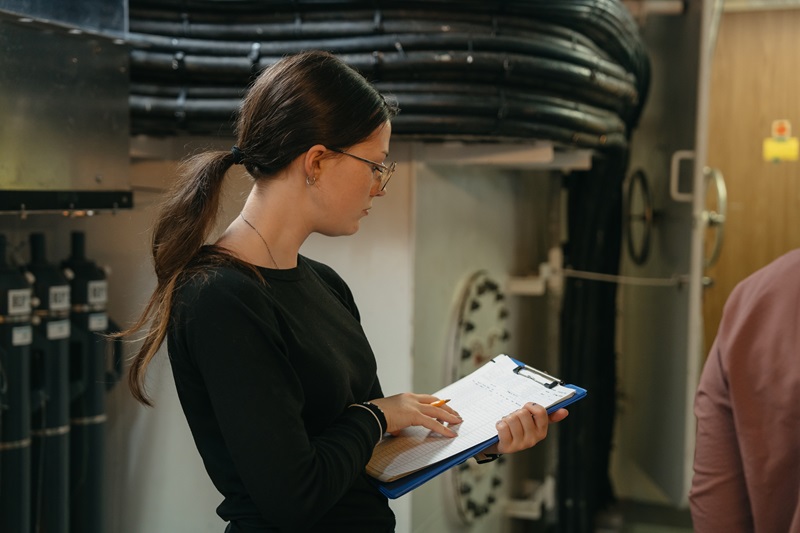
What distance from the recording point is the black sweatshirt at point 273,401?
1203mm

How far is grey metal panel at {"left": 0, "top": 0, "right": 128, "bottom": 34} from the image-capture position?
1993 mm

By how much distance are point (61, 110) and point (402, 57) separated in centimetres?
87

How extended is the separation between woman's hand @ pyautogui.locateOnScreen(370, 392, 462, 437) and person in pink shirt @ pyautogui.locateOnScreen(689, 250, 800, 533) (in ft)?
1.76

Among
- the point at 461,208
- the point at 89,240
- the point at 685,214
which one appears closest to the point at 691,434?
the point at 685,214

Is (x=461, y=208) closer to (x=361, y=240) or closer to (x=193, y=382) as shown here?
(x=361, y=240)

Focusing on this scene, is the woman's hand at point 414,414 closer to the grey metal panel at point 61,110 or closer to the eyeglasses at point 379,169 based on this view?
the eyeglasses at point 379,169

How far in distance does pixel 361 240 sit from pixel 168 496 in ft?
3.32

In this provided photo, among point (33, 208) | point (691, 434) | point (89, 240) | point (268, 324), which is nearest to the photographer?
point (268, 324)

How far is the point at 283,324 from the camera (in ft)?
4.29

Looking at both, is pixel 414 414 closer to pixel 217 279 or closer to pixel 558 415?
pixel 558 415

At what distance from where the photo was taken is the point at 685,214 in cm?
333

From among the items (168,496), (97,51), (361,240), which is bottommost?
(168,496)

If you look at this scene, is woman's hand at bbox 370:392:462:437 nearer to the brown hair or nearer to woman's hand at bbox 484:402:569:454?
woman's hand at bbox 484:402:569:454

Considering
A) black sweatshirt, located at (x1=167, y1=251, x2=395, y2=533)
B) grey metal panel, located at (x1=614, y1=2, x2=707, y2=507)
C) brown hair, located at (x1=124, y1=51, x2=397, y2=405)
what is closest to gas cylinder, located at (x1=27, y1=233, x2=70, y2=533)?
brown hair, located at (x1=124, y1=51, x2=397, y2=405)
